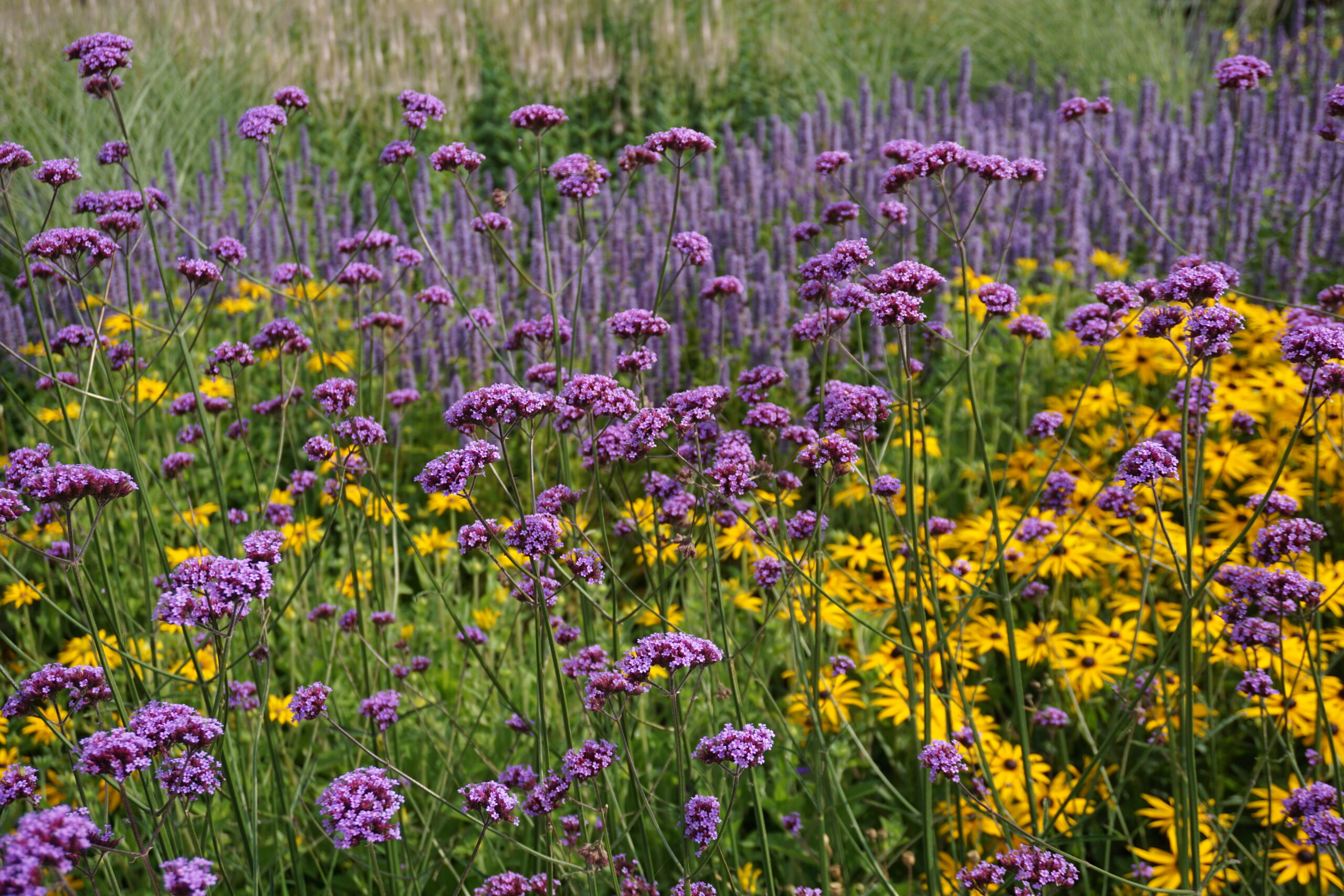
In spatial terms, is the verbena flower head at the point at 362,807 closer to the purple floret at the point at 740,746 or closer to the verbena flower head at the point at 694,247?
the purple floret at the point at 740,746

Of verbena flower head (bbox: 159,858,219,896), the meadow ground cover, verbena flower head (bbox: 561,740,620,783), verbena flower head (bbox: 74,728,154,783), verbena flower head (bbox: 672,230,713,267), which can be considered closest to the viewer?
verbena flower head (bbox: 159,858,219,896)

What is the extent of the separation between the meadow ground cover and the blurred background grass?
3345mm

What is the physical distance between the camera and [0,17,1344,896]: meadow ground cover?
2135 mm

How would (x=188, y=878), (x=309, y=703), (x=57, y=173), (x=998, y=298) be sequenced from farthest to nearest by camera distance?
(x=57, y=173)
(x=998, y=298)
(x=309, y=703)
(x=188, y=878)

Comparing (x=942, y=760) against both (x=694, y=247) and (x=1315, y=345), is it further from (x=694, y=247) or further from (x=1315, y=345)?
(x=694, y=247)

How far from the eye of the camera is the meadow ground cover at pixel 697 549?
213 cm

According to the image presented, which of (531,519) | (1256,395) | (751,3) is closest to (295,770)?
(531,519)

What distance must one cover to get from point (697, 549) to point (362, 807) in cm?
167

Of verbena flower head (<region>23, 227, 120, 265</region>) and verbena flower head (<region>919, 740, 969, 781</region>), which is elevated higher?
verbena flower head (<region>23, 227, 120, 265</region>)

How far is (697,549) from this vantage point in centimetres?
329

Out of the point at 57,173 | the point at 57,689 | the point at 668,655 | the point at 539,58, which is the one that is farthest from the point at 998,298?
the point at 539,58

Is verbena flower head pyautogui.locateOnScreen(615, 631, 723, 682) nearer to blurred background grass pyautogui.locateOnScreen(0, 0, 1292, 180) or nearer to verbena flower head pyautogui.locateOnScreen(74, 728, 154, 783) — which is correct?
verbena flower head pyautogui.locateOnScreen(74, 728, 154, 783)

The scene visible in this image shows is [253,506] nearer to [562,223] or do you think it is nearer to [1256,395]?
[562,223]

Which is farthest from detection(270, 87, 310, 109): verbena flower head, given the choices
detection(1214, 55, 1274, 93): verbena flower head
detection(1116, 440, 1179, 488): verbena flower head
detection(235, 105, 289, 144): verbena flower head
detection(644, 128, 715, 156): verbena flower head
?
detection(1214, 55, 1274, 93): verbena flower head
